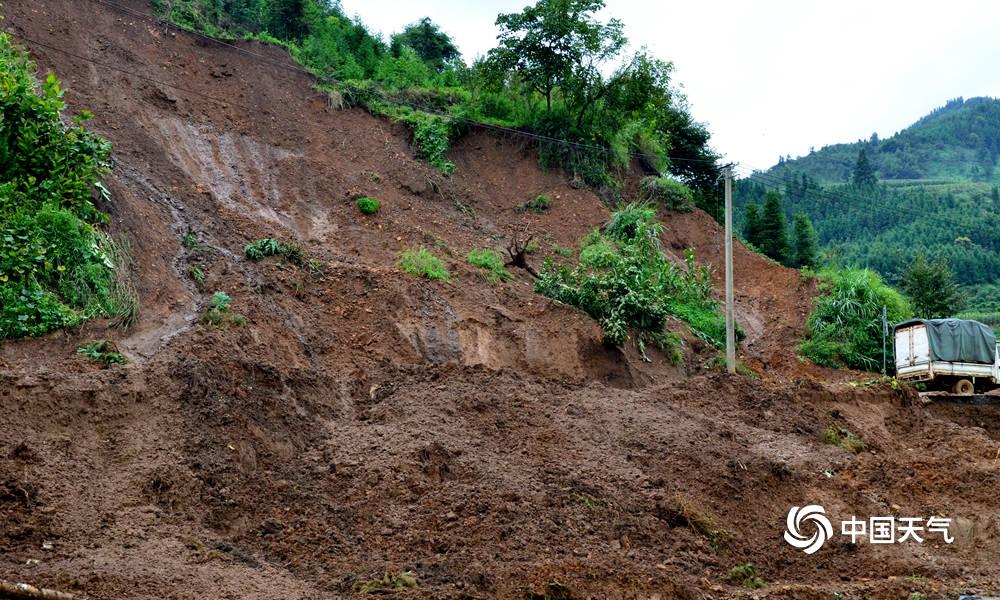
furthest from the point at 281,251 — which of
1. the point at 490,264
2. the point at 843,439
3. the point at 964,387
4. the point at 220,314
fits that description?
the point at 964,387

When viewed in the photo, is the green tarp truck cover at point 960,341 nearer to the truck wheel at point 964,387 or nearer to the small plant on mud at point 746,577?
the truck wheel at point 964,387

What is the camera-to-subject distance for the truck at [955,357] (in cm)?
1800

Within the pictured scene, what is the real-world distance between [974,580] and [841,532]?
4.72 feet

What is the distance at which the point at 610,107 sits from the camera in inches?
885

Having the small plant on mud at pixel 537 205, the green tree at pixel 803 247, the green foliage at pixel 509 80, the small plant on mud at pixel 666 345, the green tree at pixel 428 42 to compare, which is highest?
the green tree at pixel 428 42

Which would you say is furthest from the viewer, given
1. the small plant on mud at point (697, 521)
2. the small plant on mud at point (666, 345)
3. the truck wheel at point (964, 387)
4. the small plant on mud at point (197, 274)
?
the truck wheel at point (964, 387)

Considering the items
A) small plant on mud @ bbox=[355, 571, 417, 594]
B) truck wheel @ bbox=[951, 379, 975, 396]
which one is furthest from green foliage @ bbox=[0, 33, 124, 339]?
truck wheel @ bbox=[951, 379, 975, 396]

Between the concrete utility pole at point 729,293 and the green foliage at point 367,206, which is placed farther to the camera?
the green foliage at point 367,206

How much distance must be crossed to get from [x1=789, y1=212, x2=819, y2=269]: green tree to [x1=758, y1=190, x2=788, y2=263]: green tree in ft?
2.05

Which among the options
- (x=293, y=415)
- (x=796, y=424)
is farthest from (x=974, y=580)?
(x=293, y=415)

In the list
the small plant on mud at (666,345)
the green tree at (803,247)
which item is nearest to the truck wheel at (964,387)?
the small plant on mud at (666,345)

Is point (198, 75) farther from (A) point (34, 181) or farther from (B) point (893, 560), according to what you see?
(B) point (893, 560)

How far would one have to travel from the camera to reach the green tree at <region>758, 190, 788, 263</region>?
30.8m

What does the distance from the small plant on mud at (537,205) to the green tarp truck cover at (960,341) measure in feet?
28.9
